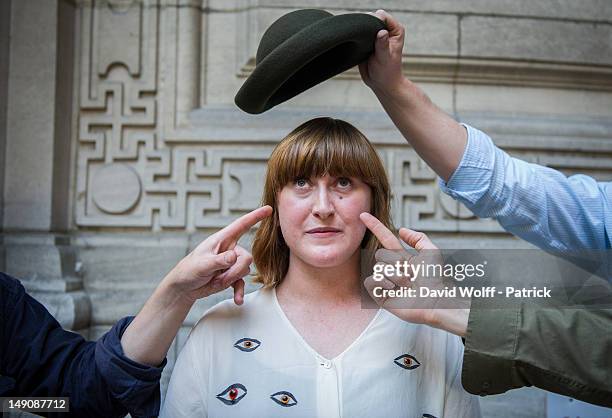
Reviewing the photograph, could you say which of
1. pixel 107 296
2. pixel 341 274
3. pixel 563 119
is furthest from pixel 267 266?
pixel 563 119

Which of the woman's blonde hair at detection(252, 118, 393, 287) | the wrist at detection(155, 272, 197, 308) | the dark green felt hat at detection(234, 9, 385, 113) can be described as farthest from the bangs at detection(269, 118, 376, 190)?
the wrist at detection(155, 272, 197, 308)

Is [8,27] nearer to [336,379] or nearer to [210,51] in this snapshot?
[210,51]

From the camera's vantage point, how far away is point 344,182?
5.48ft

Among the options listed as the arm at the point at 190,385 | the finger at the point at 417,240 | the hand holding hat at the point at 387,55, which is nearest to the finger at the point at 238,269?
the arm at the point at 190,385

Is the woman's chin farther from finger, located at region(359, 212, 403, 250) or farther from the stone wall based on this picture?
the stone wall

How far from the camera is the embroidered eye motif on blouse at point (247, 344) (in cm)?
163

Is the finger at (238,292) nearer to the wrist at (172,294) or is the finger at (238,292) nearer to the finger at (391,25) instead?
the wrist at (172,294)

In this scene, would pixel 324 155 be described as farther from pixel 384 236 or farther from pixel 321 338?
pixel 321 338

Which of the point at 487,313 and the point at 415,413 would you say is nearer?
the point at 487,313

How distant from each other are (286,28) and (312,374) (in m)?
1.02

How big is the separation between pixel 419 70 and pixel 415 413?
7.50ft

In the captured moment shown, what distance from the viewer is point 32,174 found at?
127 inches

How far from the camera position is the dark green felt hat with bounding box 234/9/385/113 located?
1521 millimetres

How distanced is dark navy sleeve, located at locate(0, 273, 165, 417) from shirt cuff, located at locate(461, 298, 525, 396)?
0.89m
